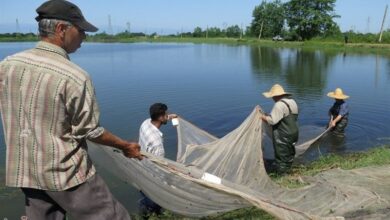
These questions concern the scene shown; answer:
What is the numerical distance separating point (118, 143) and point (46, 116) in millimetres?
555

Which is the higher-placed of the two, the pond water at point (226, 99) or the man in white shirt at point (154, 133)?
the man in white shirt at point (154, 133)

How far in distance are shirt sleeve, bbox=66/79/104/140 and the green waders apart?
16.1 feet

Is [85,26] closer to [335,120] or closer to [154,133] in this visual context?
[154,133]

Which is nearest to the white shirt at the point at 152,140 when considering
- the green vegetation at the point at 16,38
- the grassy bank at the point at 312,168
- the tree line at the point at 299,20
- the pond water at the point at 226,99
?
the grassy bank at the point at 312,168

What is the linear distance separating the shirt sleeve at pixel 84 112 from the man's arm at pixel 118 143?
7 centimetres

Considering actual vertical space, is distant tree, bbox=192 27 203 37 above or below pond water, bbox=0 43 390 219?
above

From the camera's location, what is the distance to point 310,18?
69688 millimetres

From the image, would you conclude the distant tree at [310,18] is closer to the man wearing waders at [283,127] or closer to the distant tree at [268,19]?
the distant tree at [268,19]

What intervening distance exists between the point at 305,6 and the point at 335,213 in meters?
72.6

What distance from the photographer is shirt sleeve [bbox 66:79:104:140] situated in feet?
7.59

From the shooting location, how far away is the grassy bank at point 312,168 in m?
4.70

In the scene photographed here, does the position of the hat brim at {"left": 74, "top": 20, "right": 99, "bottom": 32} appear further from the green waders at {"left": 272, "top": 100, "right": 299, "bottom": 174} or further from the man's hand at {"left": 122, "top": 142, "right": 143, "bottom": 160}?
the green waders at {"left": 272, "top": 100, "right": 299, "bottom": 174}

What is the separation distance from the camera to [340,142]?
32.2ft

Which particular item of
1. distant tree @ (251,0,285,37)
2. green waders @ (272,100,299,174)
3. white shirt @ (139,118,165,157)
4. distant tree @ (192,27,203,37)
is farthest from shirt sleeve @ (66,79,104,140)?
distant tree @ (192,27,203,37)
